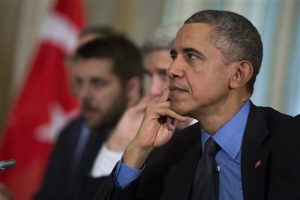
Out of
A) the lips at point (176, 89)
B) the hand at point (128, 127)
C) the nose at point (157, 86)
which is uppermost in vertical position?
the lips at point (176, 89)

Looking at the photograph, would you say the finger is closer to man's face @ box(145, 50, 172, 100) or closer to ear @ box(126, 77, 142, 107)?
man's face @ box(145, 50, 172, 100)

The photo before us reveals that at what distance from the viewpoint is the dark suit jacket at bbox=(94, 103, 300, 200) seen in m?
2.12

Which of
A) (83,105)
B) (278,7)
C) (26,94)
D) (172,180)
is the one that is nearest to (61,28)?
(26,94)

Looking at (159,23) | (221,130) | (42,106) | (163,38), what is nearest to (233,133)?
(221,130)

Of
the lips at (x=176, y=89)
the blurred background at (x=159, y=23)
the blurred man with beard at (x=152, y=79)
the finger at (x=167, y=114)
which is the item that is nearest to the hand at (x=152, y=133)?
the finger at (x=167, y=114)

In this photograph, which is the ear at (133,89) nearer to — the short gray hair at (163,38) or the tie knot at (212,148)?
the short gray hair at (163,38)

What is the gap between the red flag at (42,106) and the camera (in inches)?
200

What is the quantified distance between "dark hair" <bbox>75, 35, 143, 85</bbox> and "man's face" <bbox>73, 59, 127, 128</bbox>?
0.03m

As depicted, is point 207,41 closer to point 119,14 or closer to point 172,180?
point 172,180

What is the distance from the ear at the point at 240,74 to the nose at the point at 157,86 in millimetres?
920

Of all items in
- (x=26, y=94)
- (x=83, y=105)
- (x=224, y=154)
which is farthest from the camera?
(x=26, y=94)

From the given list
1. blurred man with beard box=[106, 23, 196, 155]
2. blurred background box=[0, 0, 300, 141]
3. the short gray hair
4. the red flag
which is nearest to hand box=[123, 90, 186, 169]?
blurred man with beard box=[106, 23, 196, 155]

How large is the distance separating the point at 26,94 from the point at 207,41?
3221mm

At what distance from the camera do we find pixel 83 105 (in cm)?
394
